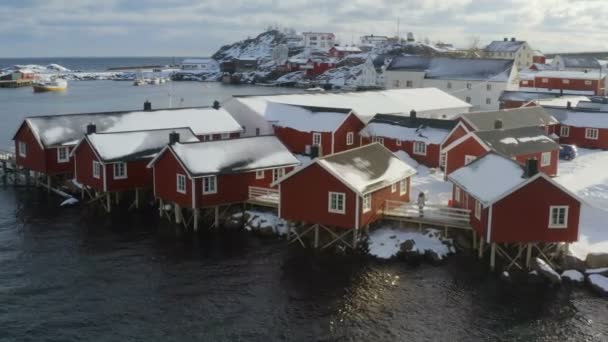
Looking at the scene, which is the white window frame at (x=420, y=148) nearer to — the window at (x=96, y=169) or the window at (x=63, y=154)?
the window at (x=96, y=169)

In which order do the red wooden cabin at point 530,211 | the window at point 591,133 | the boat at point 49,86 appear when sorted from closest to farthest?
the red wooden cabin at point 530,211
the window at point 591,133
the boat at point 49,86

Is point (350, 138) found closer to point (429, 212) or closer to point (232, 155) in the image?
point (232, 155)

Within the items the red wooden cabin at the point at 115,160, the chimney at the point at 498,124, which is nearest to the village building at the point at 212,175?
the red wooden cabin at the point at 115,160

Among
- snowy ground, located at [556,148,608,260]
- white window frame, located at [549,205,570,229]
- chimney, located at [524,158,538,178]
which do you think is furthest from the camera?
snowy ground, located at [556,148,608,260]

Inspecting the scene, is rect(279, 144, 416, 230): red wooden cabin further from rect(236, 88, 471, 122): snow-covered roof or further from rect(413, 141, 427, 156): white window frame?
rect(236, 88, 471, 122): snow-covered roof

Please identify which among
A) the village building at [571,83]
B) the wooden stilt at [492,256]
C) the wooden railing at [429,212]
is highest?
the village building at [571,83]

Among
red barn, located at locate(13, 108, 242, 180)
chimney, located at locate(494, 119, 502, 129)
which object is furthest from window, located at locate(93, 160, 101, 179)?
chimney, located at locate(494, 119, 502, 129)
